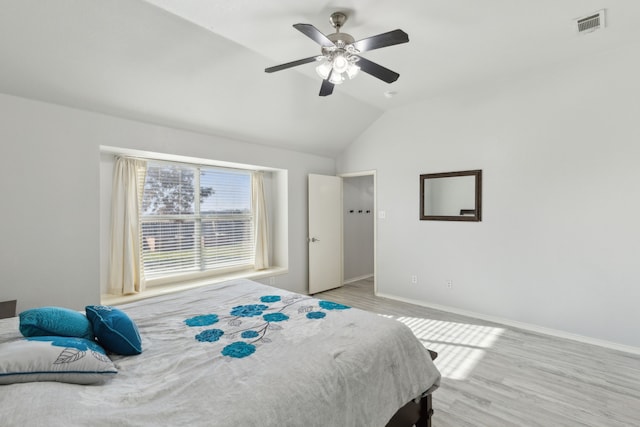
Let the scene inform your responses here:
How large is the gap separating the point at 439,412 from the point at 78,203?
350 centimetres

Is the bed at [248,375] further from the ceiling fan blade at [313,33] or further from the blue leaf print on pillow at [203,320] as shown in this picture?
the ceiling fan blade at [313,33]

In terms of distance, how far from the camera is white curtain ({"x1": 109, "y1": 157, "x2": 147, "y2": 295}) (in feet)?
11.0

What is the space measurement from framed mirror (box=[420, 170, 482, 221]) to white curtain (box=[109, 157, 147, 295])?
145 inches

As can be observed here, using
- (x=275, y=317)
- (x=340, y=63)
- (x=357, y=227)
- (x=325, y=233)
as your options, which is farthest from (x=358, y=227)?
(x=275, y=317)

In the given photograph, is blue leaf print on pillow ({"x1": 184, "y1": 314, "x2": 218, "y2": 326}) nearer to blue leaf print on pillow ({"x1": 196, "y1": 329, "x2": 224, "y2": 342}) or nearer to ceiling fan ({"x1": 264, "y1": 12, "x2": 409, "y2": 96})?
blue leaf print on pillow ({"x1": 196, "y1": 329, "x2": 224, "y2": 342})

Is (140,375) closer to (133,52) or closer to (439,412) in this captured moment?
(439,412)

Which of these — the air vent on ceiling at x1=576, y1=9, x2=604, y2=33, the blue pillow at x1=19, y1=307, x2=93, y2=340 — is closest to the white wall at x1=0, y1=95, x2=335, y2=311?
the blue pillow at x1=19, y1=307, x2=93, y2=340

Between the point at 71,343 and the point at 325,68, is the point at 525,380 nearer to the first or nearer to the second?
the point at 325,68

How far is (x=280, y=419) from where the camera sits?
3.58 feet

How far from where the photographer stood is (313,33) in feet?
6.27

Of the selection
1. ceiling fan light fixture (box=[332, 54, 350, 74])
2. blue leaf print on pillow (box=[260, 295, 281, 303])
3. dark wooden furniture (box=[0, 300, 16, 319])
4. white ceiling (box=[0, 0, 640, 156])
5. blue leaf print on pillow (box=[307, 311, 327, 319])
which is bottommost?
dark wooden furniture (box=[0, 300, 16, 319])

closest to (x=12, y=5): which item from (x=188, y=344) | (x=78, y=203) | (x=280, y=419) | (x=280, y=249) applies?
(x=78, y=203)

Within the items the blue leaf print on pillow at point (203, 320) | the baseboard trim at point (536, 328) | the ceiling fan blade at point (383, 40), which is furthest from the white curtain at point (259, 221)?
the ceiling fan blade at point (383, 40)

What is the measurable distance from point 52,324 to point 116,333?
0.27 metres
